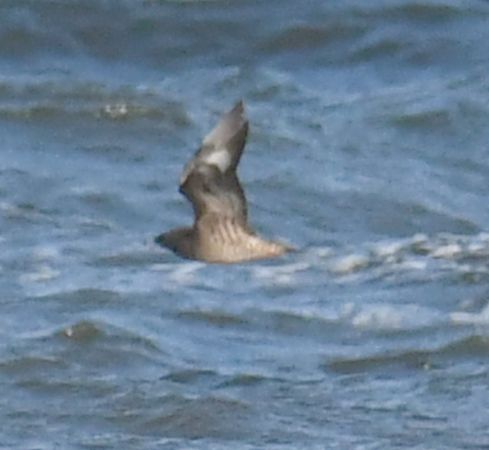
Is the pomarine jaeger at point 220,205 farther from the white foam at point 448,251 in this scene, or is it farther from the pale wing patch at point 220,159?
the white foam at point 448,251

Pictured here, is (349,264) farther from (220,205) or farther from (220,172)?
(220,172)

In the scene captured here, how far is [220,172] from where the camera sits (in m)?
7.44

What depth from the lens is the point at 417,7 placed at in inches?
531

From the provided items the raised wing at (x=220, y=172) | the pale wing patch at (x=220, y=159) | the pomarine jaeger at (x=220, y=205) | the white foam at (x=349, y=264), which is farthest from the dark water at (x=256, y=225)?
the pale wing patch at (x=220, y=159)

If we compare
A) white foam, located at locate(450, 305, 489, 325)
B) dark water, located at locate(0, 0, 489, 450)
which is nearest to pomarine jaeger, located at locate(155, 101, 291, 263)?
dark water, located at locate(0, 0, 489, 450)

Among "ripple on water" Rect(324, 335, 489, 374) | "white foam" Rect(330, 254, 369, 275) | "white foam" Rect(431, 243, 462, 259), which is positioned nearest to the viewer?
"ripple on water" Rect(324, 335, 489, 374)

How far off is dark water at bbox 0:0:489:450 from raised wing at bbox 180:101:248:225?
567 millimetres

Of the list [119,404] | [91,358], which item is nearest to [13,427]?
[119,404]

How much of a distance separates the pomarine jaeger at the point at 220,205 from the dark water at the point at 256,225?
380 millimetres

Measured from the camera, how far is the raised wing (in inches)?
287

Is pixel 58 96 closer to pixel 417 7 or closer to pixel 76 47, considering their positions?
pixel 76 47

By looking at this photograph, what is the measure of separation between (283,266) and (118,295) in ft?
2.42

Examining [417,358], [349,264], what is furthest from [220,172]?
[349,264]

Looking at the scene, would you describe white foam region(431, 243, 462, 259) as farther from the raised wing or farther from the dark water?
the raised wing
